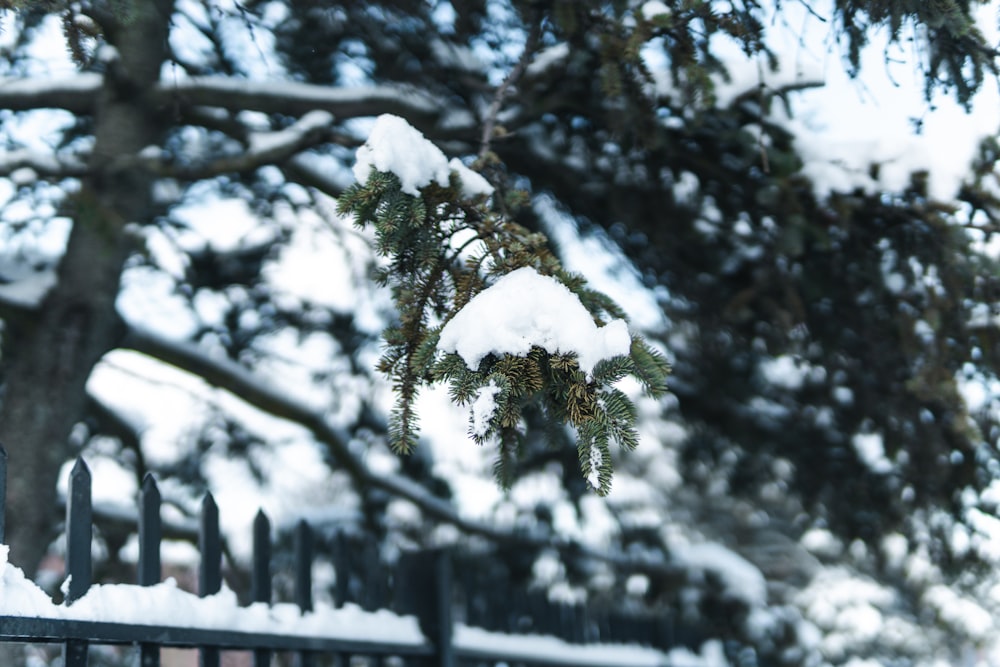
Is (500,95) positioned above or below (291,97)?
below

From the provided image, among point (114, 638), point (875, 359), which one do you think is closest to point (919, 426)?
point (875, 359)

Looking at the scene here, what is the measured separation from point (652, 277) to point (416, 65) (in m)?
1.34

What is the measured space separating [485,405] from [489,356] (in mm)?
103

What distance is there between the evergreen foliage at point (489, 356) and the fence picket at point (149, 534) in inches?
22.5


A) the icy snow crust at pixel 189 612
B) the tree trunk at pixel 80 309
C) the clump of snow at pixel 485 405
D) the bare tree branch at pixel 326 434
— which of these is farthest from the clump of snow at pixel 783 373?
the clump of snow at pixel 485 405

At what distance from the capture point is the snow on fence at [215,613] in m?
1.96

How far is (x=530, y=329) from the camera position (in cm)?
182

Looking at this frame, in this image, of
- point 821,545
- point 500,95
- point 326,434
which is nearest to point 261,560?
point 500,95

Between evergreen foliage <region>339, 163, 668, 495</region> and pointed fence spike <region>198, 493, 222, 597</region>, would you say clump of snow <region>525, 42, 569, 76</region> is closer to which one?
evergreen foliage <region>339, 163, 668, 495</region>

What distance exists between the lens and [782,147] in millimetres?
3643

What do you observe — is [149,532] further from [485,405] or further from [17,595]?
[485,405]

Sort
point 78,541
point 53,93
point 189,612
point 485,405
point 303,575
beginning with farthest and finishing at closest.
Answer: point 53,93, point 303,575, point 189,612, point 78,541, point 485,405

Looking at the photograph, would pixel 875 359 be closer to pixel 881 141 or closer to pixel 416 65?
pixel 881 141

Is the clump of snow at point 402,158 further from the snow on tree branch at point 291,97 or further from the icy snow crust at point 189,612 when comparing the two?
the snow on tree branch at point 291,97
